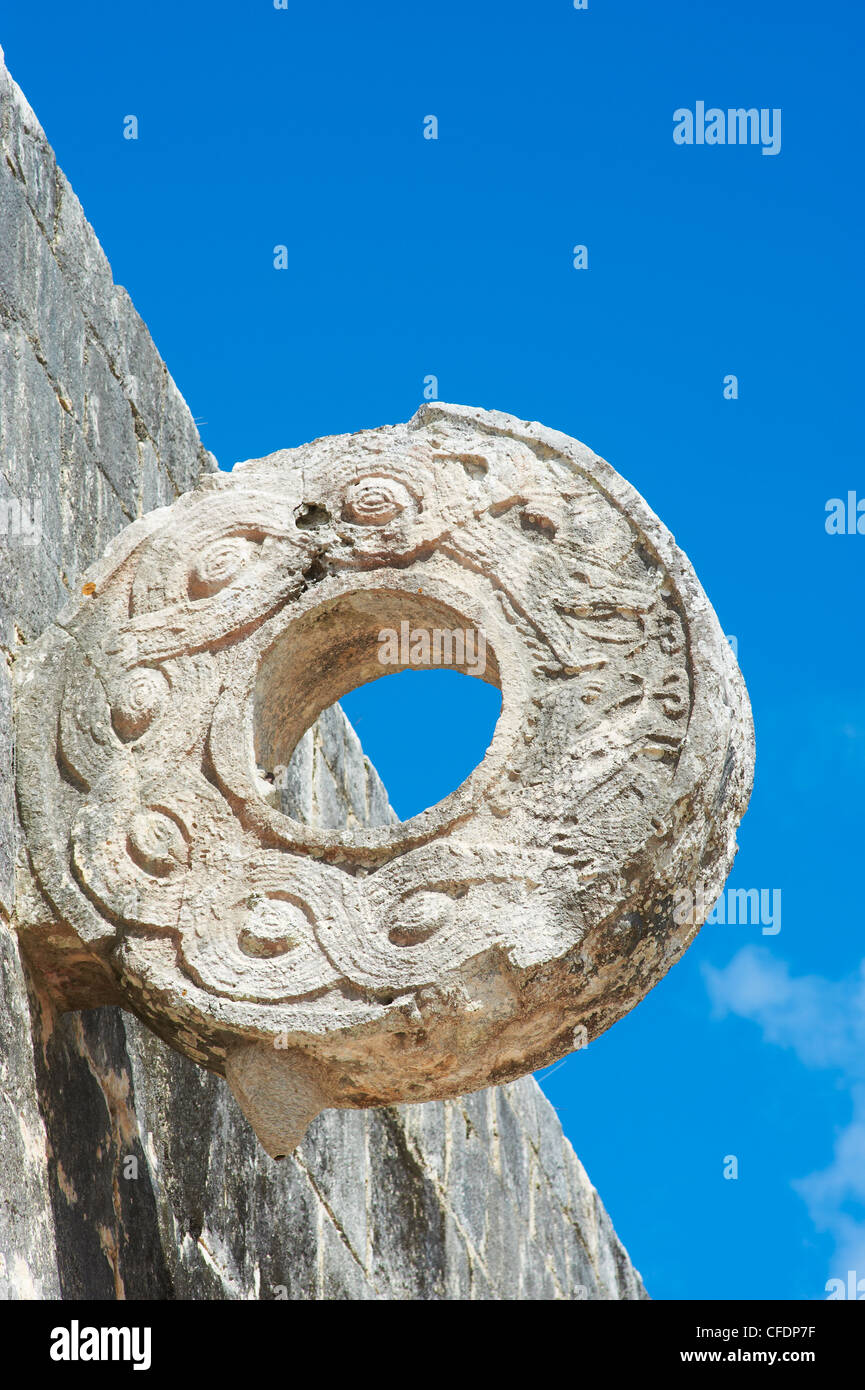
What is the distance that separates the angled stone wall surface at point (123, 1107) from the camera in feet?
12.0

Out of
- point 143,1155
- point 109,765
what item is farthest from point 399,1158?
point 109,765

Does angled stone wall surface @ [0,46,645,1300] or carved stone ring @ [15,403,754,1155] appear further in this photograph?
angled stone wall surface @ [0,46,645,1300]

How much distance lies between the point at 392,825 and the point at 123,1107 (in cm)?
114

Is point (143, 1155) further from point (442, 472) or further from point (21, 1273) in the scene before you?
point (442, 472)

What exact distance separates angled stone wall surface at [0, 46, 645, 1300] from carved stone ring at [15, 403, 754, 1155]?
0.81 feet

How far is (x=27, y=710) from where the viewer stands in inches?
152

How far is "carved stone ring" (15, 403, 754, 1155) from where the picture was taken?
3344 millimetres

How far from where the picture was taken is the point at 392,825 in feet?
11.7

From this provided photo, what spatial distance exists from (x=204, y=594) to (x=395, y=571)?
1.48 ft

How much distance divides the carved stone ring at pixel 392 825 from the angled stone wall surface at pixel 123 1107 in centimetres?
25

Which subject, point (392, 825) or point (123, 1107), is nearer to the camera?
point (392, 825)

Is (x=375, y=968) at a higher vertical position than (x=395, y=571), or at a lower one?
lower

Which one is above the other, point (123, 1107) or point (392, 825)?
point (392, 825)
